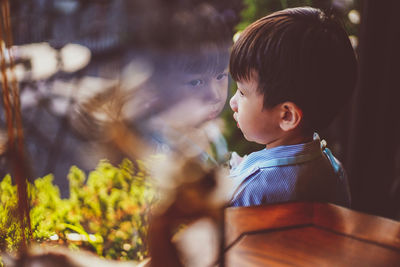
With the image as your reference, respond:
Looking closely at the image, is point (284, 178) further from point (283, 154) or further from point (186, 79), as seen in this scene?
point (186, 79)

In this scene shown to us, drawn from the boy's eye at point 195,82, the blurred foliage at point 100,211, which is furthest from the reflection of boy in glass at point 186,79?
the blurred foliage at point 100,211

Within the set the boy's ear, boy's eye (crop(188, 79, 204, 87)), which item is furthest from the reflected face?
the boy's ear

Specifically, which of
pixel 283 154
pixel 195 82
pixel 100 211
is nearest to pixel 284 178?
pixel 283 154

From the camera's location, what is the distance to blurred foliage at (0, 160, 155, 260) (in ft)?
2.15

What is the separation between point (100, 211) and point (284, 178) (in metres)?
0.44

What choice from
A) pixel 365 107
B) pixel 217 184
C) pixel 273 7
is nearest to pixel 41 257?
pixel 217 184

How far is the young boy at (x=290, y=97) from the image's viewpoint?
0.75m

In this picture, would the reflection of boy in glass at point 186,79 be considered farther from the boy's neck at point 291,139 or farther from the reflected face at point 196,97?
the boy's neck at point 291,139

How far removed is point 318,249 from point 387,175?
138 centimetres

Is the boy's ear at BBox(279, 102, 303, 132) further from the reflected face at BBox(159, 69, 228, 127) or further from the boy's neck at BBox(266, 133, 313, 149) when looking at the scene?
the reflected face at BBox(159, 69, 228, 127)

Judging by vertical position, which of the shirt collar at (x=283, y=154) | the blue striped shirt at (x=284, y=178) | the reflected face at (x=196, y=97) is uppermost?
the reflected face at (x=196, y=97)

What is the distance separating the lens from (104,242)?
73cm

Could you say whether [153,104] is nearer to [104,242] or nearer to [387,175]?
[104,242]

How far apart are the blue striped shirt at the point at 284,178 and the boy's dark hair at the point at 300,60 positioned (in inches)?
3.6
